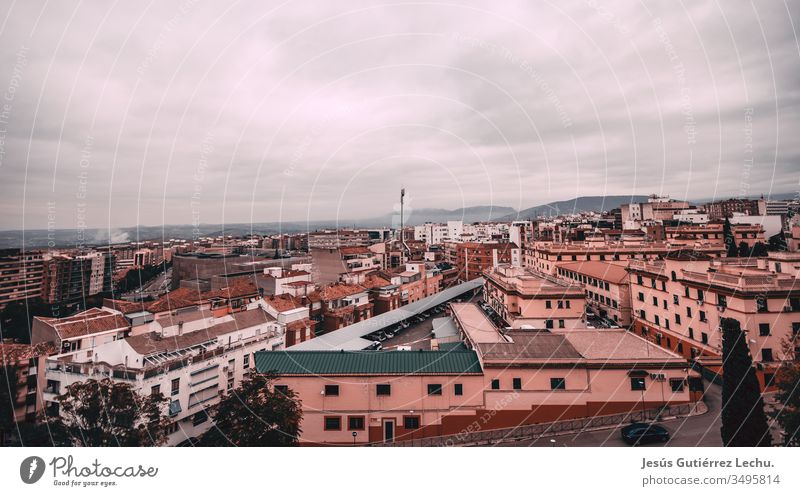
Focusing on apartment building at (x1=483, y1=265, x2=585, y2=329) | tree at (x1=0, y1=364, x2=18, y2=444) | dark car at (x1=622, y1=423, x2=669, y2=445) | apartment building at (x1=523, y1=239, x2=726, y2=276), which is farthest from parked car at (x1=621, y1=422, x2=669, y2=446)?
apartment building at (x1=523, y1=239, x2=726, y2=276)

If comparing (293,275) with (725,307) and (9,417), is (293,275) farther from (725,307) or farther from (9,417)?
(725,307)

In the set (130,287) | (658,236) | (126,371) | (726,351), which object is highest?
(658,236)

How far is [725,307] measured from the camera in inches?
333

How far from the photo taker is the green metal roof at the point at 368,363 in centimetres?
645

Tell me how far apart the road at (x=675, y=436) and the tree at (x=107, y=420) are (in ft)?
19.1

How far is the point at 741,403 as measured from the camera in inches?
184

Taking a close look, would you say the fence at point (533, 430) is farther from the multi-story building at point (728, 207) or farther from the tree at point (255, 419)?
the multi-story building at point (728, 207)

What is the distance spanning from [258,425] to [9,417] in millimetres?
4824

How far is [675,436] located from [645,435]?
0.67m

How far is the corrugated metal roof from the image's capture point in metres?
10.8

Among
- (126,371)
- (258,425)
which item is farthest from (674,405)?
(126,371)

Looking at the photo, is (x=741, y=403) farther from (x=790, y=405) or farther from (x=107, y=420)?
(x=107, y=420)

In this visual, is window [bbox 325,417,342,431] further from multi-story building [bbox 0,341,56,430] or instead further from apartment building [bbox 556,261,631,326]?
apartment building [bbox 556,261,631,326]

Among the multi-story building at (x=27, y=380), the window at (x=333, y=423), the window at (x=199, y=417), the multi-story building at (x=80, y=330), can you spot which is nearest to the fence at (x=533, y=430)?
the window at (x=333, y=423)
